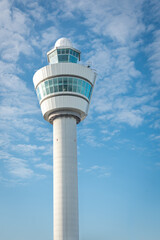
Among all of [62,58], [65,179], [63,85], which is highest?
[62,58]

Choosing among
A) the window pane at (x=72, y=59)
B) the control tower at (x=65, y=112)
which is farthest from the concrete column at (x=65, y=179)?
the window pane at (x=72, y=59)

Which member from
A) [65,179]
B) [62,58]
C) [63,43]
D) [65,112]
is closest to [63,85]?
[65,112]

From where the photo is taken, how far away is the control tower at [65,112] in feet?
164

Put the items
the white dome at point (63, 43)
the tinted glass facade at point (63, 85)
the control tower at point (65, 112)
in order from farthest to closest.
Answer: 1. the white dome at point (63, 43)
2. the tinted glass facade at point (63, 85)
3. the control tower at point (65, 112)

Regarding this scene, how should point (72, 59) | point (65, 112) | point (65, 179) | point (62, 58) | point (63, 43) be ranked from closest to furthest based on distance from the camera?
point (65, 179) → point (65, 112) → point (62, 58) → point (72, 59) → point (63, 43)

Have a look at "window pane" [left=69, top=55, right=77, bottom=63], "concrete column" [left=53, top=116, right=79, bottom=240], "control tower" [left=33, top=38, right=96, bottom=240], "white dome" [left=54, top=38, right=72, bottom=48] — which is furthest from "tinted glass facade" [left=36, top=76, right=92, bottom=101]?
"white dome" [left=54, top=38, right=72, bottom=48]

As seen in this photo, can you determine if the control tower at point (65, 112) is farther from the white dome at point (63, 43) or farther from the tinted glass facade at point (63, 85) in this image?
the white dome at point (63, 43)

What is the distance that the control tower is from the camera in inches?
1967

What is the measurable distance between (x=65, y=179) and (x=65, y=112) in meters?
12.2

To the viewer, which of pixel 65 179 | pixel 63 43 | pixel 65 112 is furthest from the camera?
pixel 63 43

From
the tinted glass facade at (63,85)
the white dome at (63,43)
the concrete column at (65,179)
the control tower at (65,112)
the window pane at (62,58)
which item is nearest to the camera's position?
the concrete column at (65,179)

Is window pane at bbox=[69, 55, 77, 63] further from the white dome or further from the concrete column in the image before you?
the concrete column

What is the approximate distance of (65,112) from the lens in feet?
183

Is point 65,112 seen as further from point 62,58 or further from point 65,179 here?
point 65,179
